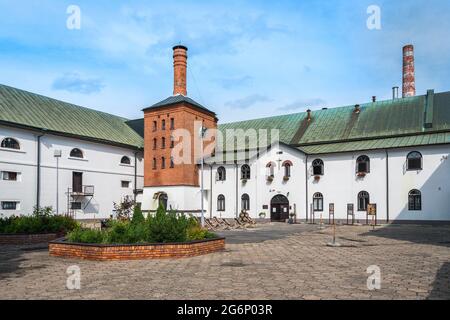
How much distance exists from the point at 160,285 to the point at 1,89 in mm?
33236

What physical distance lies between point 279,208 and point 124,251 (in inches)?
1059

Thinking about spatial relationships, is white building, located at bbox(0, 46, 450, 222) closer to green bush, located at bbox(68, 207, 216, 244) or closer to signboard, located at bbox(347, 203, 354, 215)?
signboard, located at bbox(347, 203, 354, 215)

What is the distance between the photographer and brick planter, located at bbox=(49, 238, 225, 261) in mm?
12766

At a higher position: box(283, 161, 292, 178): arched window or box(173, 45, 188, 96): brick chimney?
box(173, 45, 188, 96): brick chimney

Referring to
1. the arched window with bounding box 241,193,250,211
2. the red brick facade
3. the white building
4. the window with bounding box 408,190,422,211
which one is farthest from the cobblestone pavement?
the red brick facade

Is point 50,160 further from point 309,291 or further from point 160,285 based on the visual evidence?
point 309,291

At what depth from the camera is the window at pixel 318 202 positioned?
3647 centimetres

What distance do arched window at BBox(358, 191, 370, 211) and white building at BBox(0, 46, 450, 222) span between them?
0.09 meters

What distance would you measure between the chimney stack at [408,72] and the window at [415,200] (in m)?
16.6

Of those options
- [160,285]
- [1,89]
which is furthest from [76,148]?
[160,285]

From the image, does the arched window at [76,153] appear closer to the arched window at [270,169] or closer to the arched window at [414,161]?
the arched window at [270,169]

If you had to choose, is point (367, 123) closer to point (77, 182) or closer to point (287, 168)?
point (287, 168)

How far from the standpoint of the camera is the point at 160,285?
8898 millimetres
